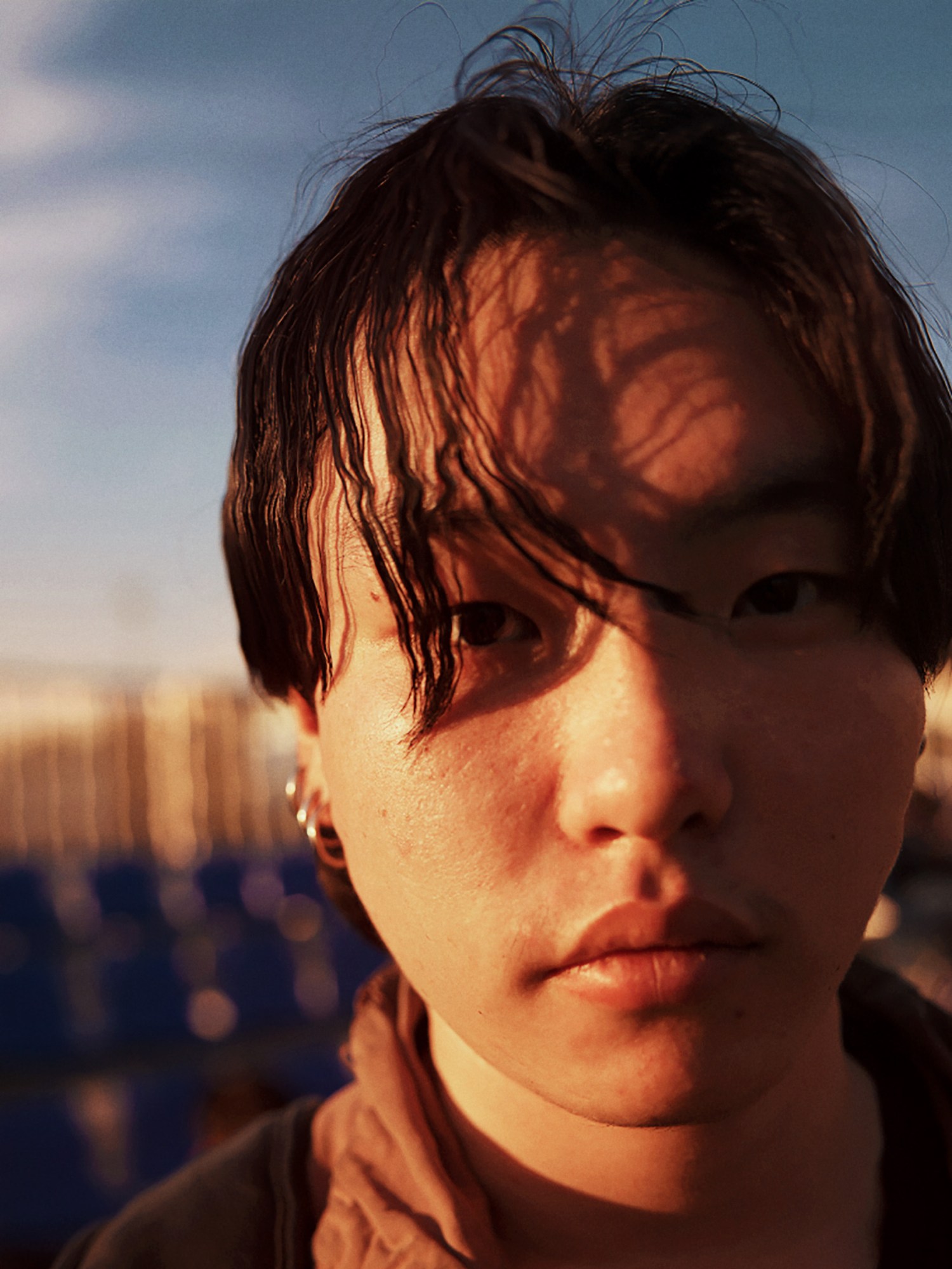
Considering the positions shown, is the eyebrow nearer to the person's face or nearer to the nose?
the person's face

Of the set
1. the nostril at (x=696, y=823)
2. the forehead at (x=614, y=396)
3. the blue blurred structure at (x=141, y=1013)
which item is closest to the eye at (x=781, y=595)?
the forehead at (x=614, y=396)

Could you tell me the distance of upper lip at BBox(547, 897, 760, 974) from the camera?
95cm

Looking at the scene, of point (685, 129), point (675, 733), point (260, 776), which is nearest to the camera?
point (675, 733)

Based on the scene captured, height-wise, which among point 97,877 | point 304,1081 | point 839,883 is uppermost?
point 839,883

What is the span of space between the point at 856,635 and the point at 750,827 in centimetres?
26

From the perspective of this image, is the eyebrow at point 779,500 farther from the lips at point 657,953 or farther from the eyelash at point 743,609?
the lips at point 657,953

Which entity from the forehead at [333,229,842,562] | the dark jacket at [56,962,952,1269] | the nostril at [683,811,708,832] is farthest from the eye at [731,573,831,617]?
the dark jacket at [56,962,952,1269]

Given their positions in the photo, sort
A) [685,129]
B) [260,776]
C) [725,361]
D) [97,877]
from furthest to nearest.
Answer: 1. [260,776]
2. [97,877]
3. [685,129]
4. [725,361]

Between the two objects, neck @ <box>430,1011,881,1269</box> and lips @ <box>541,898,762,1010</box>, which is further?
neck @ <box>430,1011,881,1269</box>

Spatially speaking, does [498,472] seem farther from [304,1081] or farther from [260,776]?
[260,776]

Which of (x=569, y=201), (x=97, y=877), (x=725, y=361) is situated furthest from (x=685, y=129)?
(x=97, y=877)

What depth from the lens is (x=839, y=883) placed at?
1.04 metres

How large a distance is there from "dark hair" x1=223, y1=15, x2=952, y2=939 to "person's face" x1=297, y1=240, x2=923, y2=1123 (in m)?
0.03

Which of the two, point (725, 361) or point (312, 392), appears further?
point (312, 392)
